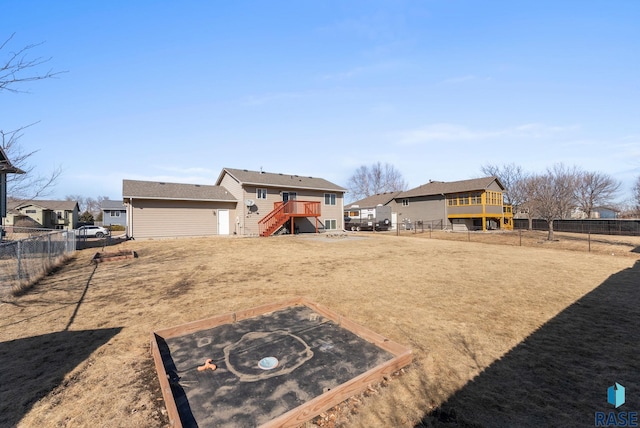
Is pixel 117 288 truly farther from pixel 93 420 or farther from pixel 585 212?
pixel 585 212

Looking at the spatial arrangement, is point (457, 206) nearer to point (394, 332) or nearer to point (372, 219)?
point (372, 219)

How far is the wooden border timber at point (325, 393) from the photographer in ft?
8.68

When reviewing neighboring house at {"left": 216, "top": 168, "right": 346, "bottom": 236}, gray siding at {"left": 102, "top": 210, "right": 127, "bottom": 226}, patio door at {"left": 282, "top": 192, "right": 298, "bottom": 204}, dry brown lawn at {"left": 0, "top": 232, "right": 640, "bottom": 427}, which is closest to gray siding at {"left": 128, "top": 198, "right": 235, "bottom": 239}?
neighboring house at {"left": 216, "top": 168, "right": 346, "bottom": 236}

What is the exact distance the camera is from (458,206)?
32.3 metres

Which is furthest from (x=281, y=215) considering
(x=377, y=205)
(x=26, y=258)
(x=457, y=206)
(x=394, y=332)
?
(x=457, y=206)

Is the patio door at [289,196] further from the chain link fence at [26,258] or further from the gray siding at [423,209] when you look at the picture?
the gray siding at [423,209]

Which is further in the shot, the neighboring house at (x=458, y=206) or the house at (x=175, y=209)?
the neighboring house at (x=458, y=206)

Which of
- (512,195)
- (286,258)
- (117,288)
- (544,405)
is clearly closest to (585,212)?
(512,195)

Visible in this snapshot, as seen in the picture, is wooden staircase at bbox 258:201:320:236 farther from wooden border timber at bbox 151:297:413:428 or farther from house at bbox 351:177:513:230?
wooden border timber at bbox 151:297:413:428

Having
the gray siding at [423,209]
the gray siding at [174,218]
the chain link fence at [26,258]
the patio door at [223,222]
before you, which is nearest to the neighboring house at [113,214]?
the gray siding at [174,218]

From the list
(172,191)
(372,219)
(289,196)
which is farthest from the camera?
(372,219)

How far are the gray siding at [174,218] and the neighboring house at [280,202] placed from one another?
6.22 feet

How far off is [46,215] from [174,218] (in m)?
37.9

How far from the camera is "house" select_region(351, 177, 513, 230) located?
3036 centimetres
